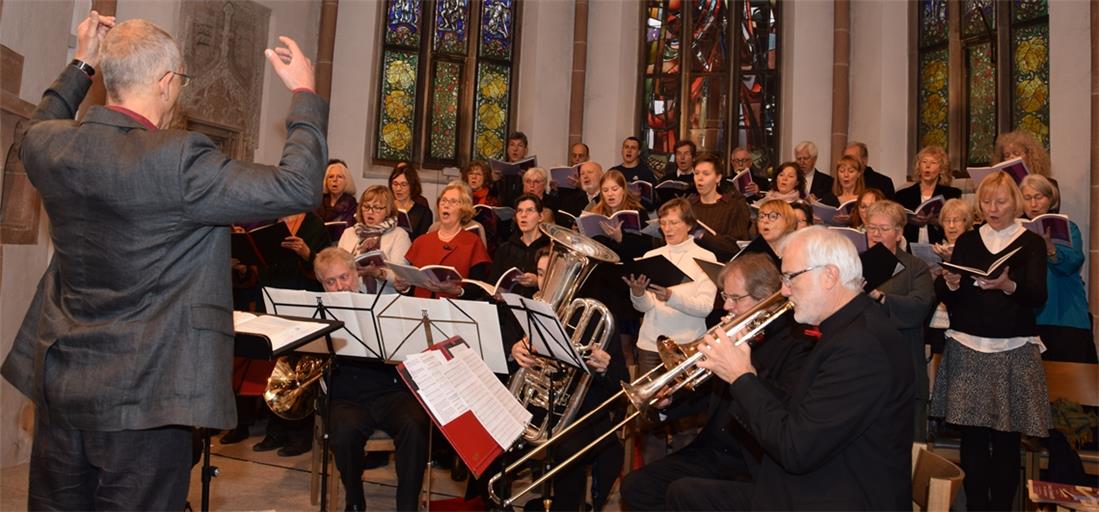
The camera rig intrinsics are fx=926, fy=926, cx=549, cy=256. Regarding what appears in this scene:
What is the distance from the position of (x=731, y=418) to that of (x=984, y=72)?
8135 millimetres

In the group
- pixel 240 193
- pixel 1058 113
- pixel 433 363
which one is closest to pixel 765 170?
pixel 1058 113

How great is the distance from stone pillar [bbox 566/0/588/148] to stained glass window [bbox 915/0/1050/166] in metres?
4.37

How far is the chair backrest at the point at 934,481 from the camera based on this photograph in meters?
3.30

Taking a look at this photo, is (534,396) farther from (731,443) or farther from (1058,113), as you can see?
(1058,113)

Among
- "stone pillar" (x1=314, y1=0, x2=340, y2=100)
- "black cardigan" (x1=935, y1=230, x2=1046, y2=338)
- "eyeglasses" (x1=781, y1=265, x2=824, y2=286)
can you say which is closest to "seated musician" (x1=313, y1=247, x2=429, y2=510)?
"eyeglasses" (x1=781, y1=265, x2=824, y2=286)

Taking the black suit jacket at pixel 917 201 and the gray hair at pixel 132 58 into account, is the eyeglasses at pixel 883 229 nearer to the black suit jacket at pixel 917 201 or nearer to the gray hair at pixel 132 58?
the black suit jacket at pixel 917 201

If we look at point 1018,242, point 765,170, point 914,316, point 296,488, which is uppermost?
point 765,170

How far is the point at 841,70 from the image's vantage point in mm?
11867

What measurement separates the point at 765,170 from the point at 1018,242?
6.93m

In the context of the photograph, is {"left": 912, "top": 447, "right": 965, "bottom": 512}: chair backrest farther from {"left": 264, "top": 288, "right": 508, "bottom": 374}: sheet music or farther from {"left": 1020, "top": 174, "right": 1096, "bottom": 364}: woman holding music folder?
{"left": 1020, "top": 174, "right": 1096, "bottom": 364}: woman holding music folder

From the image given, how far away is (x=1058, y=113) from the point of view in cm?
926

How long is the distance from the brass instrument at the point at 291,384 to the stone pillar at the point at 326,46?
7.43m

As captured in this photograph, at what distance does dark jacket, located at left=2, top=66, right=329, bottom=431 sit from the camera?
2.47 meters

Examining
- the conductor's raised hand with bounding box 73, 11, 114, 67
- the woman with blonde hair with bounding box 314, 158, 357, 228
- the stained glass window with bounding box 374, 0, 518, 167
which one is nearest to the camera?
the conductor's raised hand with bounding box 73, 11, 114, 67
